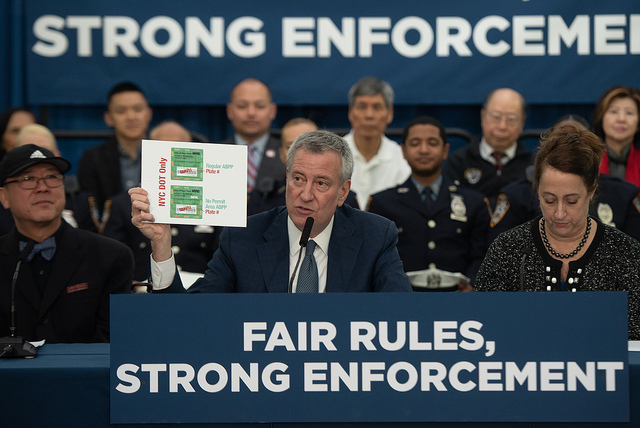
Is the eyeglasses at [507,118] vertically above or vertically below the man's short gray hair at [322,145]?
above

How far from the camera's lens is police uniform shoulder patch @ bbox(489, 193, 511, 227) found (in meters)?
3.82

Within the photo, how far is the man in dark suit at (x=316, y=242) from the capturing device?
94.1 inches

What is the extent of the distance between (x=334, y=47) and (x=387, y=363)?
3.72m

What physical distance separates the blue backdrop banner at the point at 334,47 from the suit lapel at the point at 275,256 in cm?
301

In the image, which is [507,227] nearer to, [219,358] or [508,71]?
[508,71]

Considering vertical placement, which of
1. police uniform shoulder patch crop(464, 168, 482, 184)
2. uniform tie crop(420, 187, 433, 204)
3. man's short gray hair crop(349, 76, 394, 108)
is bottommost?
uniform tie crop(420, 187, 433, 204)

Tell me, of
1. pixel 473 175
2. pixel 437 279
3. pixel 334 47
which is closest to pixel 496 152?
pixel 473 175

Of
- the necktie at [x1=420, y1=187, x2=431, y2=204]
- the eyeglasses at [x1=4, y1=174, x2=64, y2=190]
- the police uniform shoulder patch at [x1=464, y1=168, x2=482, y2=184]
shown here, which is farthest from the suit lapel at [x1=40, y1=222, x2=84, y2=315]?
the police uniform shoulder patch at [x1=464, y1=168, x2=482, y2=184]

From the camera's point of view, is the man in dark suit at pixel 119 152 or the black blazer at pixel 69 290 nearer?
the black blazer at pixel 69 290

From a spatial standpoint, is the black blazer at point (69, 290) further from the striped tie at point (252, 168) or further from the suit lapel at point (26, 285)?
the striped tie at point (252, 168)

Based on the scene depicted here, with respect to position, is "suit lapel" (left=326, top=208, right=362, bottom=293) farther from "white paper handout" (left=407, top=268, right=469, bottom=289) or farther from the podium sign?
"white paper handout" (left=407, top=268, right=469, bottom=289)

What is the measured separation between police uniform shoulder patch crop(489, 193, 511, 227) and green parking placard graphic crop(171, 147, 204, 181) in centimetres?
210

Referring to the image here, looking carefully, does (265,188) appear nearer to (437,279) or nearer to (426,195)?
(426,195)

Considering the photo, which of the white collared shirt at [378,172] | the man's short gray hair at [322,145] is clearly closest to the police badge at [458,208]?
the white collared shirt at [378,172]
